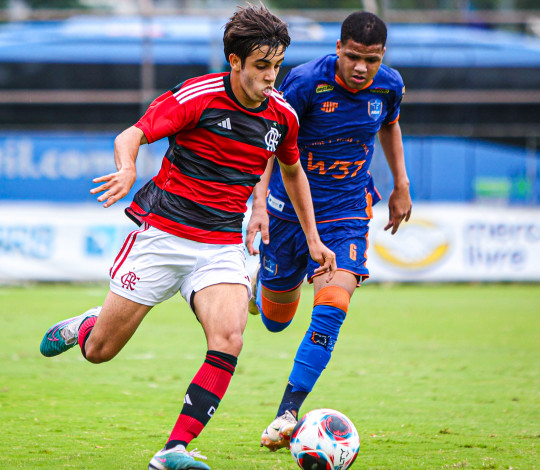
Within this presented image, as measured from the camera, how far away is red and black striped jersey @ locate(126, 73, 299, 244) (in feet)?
14.4

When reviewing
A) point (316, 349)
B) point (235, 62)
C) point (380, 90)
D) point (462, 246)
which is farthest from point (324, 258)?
point (462, 246)

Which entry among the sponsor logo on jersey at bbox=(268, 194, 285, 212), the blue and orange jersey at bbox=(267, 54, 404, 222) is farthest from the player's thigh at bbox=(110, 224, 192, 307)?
the sponsor logo on jersey at bbox=(268, 194, 285, 212)

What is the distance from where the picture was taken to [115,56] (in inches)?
749

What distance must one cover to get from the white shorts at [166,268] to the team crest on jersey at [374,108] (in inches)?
65.0

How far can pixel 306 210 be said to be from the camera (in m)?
4.93

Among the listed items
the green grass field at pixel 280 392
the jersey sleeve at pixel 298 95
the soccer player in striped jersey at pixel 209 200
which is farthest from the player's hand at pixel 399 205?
the soccer player in striped jersey at pixel 209 200

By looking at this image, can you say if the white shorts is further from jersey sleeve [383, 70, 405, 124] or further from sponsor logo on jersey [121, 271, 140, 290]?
jersey sleeve [383, 70, 405, 124]

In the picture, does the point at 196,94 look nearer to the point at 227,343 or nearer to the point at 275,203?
the point at 227,343

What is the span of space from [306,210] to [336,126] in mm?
881

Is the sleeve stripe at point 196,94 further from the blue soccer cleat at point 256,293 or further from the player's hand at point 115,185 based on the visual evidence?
the blue soccer cleat at point 256,293

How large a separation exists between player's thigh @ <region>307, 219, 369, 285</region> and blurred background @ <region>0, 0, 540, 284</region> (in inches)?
373

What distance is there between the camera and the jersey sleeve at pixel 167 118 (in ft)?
13.6

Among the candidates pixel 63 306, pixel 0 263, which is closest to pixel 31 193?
pixel 0 263

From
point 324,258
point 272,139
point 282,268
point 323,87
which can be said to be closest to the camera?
point 272,139
